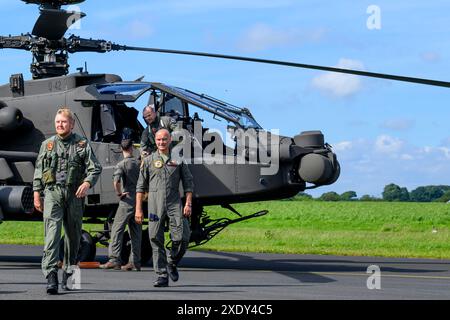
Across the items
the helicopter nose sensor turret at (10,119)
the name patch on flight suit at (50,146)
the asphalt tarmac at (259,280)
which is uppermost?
the helicopter nose sensor turret at (10,119)

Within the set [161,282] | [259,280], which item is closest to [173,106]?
[259,280]

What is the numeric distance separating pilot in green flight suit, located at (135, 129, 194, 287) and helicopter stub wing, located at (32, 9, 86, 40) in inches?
169

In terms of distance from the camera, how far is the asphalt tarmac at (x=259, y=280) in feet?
34.0

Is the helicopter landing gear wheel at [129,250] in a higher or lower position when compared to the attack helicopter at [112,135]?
lower

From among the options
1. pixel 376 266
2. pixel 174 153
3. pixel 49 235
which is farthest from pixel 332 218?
pixel 49 235

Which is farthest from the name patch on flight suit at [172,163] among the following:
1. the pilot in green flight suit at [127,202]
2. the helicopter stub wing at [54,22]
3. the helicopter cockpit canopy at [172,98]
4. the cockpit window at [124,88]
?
the helicopter stub wing at [54,22]

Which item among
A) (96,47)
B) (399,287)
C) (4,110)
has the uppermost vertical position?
(96,47)

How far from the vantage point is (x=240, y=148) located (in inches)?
563

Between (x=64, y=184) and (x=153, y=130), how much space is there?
4.00 m

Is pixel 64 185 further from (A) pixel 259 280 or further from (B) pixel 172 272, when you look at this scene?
(A) pixel 259 280

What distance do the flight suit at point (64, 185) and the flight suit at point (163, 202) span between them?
1.07 m

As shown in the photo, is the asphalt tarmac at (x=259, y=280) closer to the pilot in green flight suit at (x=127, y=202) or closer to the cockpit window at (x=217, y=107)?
the pilot in green flight suit at (x=127, y=202)

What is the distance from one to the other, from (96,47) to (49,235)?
6.17m
